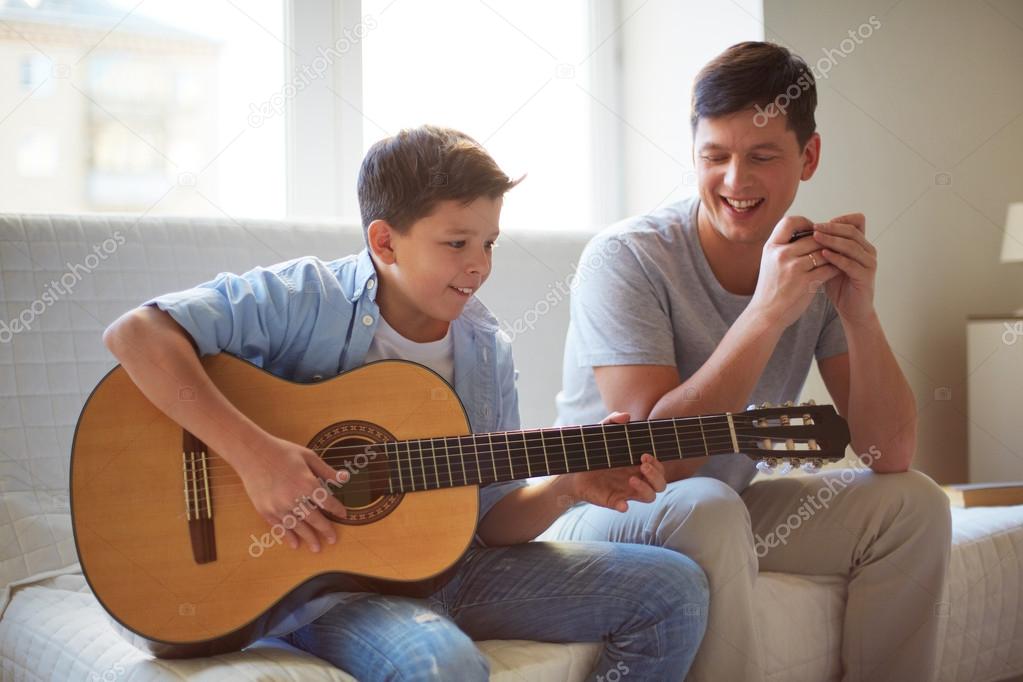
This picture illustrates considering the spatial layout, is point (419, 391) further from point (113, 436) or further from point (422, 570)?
point (113, 436)

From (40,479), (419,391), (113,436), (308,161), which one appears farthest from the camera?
(308,161)

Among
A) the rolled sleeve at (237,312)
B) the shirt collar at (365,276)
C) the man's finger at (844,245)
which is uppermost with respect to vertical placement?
the man's finger at (844,245)

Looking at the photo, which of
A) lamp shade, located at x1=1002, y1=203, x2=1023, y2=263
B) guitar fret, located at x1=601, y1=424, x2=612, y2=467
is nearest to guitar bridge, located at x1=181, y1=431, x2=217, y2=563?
guitar fret, located at x1=601, y1=424, x2=612, y2=467

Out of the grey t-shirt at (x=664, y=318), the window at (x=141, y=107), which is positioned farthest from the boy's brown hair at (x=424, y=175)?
the window at (x=141, y=107)

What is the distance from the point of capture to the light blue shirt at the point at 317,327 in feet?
4.00

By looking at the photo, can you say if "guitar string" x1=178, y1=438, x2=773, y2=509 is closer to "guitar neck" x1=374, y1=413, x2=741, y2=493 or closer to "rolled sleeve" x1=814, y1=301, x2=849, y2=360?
"guitar neck" x1=374, y1=413, x2=741, y2=493

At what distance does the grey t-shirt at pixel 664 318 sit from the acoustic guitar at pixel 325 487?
0.83 ft

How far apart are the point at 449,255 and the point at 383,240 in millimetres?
104

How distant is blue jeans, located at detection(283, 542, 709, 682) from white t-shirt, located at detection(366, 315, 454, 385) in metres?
0.26

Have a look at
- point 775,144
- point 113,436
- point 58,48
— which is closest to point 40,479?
point 113,436

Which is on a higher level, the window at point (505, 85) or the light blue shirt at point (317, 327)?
the window at point (505, 85)

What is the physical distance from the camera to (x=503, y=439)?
1.24 meters

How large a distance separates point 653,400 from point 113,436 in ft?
2.37

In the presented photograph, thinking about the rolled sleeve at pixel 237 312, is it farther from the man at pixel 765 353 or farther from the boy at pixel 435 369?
the man at pixel 765 353
